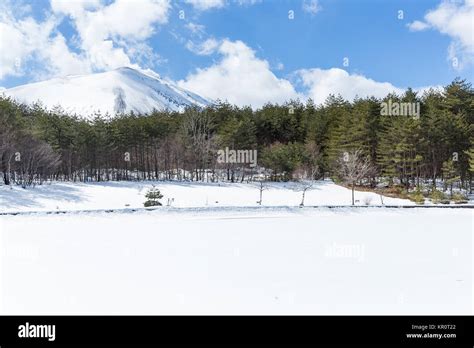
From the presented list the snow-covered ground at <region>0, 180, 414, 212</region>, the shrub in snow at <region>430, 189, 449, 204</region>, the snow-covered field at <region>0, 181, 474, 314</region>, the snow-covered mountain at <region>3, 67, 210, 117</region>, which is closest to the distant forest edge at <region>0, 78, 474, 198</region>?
the snow-covered ground at <region>0, 180, 414, 212</region>

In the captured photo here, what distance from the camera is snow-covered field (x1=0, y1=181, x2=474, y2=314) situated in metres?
5.88

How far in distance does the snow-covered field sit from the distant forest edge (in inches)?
674

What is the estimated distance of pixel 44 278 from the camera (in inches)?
287

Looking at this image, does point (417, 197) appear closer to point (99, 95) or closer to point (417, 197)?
point (417, 197)

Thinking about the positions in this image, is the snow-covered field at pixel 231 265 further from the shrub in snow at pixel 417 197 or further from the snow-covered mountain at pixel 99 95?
the snow-covered mountain at pixel 99 95

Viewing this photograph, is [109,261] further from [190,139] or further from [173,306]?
[190,139]

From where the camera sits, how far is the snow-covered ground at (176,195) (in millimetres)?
25562

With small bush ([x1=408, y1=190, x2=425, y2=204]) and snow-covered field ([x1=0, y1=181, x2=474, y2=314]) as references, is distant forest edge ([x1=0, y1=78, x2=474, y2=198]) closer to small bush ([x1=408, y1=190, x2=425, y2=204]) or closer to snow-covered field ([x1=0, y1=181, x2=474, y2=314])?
small bush ([x1=408, y1=190, x2=425, y2=204])

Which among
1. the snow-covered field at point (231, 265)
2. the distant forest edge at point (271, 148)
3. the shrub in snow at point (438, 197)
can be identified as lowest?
the snow-covered field at point (231, 265)

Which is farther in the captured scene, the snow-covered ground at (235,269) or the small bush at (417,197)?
the small bush at (417,197)

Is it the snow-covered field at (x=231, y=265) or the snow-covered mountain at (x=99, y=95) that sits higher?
the snow-covered mountain at (x=99, y=95)

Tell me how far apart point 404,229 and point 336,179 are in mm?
20864

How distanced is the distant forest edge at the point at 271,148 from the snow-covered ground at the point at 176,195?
8.22 feet

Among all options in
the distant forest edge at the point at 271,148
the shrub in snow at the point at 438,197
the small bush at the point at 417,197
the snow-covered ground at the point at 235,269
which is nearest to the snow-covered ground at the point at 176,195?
the small bush at the point at 417,197
